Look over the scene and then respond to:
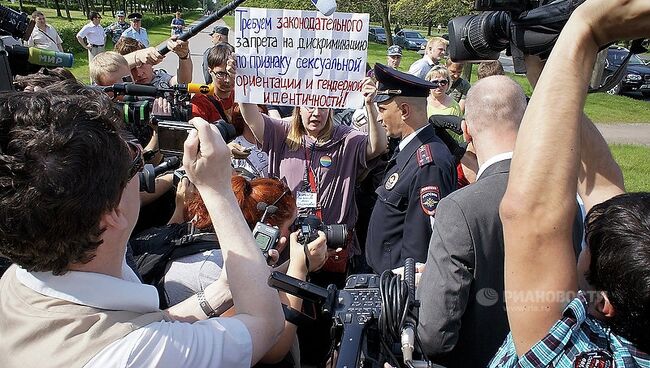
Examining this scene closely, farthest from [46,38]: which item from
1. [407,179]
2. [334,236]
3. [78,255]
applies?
[78,255]

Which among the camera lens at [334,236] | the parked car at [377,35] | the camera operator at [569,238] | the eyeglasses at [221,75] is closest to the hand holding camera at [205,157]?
the camera lens at [334,236]

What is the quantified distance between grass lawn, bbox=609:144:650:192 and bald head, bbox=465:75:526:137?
5687mm

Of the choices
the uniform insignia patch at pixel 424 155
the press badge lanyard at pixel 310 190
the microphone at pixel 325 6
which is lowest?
the press badge lanyard at pixel 310 190

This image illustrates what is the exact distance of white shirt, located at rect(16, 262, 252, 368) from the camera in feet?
3.91

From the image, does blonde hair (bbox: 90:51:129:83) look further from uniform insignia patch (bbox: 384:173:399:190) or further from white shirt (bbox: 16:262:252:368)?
white shirt (bbox: 16:262:252:368)

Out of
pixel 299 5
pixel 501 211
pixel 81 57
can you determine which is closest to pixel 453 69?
pixel 501 211

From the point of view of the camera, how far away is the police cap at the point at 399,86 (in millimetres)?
3465

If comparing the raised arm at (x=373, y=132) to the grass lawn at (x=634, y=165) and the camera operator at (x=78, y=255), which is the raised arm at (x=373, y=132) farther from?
the grass lawn at (x=634, y=165)

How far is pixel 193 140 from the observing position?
1533 mm

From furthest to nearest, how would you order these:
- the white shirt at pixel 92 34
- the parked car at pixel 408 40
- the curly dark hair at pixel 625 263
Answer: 1. the parked car at pixel 408 40
2. the white shirt at pixel 92 34
3. the curly dark hair at pixel 625 263

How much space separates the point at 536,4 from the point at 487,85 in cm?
89

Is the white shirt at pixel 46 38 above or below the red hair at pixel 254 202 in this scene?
above

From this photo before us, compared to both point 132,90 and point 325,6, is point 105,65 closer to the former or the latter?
point 132,90

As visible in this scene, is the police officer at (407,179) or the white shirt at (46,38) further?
the white shirt at (46,38)
